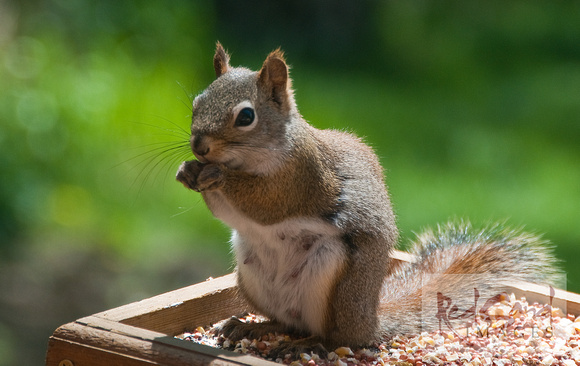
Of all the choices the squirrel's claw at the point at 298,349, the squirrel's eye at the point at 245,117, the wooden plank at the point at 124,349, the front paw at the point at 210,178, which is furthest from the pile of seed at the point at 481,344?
the squirrel's eye at the point at 245,117

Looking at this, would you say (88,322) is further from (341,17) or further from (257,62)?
(341,17)

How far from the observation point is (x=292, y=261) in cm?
209

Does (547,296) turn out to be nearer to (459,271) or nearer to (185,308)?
(459,271)

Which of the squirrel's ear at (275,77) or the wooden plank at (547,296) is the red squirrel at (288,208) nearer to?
the squirrel's ear at (275,77)

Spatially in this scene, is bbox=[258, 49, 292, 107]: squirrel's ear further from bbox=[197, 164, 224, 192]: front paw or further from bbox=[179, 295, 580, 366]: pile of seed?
bbox=[179, 295, 580, 366]: pile of seed

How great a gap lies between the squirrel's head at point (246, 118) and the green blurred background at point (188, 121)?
97 centimetres

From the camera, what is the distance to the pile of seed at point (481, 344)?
2100 mm

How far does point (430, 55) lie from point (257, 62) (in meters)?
1.19

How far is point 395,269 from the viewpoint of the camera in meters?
2.64

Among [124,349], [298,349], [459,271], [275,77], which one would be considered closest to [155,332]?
[124,349]

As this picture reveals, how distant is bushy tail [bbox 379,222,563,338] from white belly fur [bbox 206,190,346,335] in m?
0.31

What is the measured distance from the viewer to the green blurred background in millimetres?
3746

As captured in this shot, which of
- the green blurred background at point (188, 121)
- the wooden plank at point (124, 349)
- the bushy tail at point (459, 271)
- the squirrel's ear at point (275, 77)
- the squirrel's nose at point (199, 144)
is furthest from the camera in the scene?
the green blurred background at point (188, 121)

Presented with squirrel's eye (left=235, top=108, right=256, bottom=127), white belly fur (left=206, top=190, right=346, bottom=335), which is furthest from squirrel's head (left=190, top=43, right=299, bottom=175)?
white belly fur (left=206, top=190, right=346, bottom=335)
